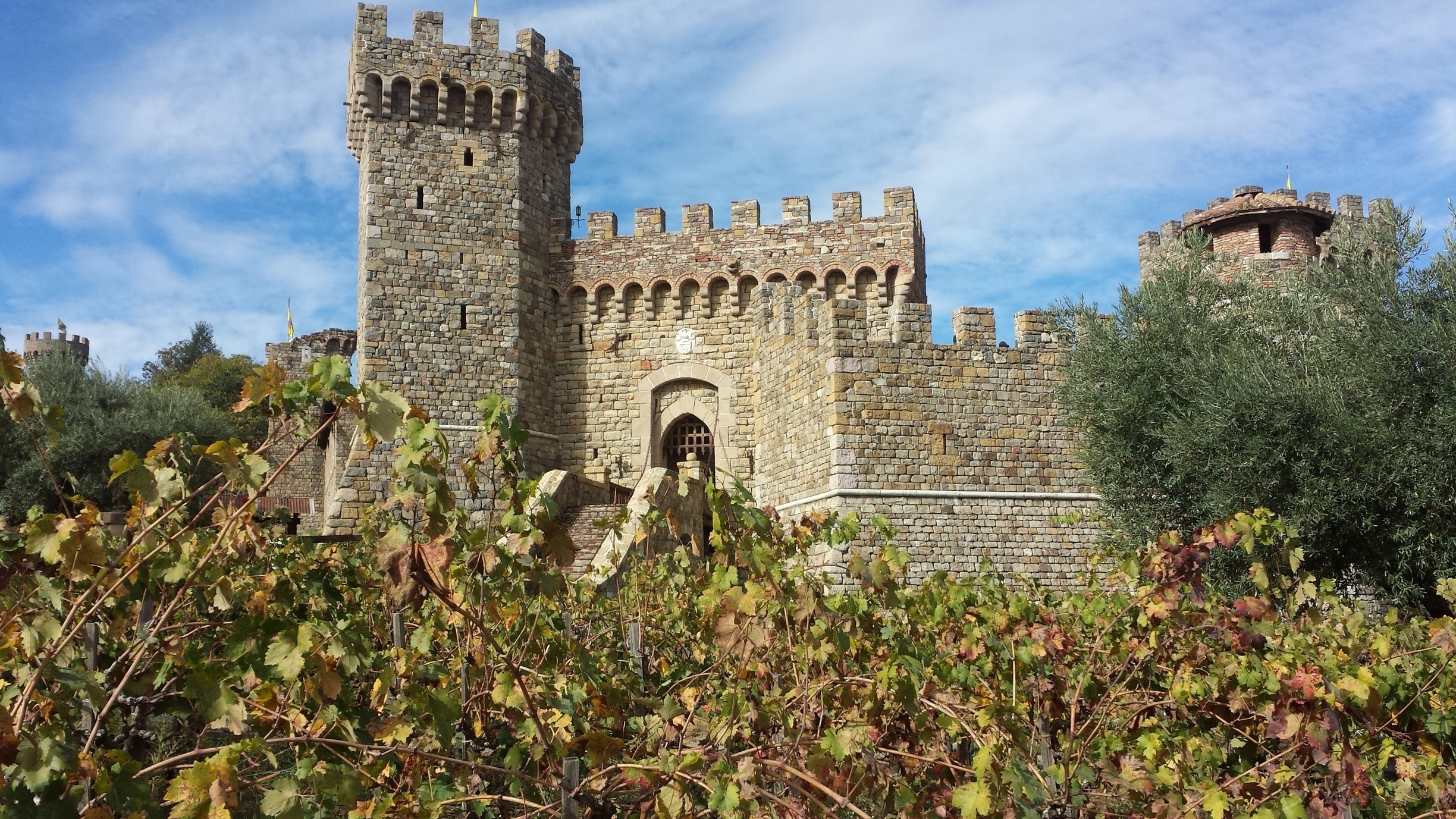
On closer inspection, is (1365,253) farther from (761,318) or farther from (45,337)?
(45,337)

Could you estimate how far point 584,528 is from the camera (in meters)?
14.4

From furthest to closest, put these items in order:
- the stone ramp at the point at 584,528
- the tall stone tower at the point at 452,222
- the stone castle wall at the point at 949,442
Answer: the tall stone tower at the point at 452,222 < the stone castle wall at the point at 949,442 < the stone ramp at the point at 584,528

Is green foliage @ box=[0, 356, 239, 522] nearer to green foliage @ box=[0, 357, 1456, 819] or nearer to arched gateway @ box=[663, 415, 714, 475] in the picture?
arched gateway @ box=[663, 415, 714, 475]

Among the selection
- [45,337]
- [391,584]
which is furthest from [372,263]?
[45,337]

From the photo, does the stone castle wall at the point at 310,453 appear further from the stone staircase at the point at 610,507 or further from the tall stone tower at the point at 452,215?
the stone staircase at the point at 610,507

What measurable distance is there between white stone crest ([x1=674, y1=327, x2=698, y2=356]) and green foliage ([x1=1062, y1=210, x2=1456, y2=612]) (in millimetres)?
7011

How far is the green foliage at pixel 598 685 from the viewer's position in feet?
8.79

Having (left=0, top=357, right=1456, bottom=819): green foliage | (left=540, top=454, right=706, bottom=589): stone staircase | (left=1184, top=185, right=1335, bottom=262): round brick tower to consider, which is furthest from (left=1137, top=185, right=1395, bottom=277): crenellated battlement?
(left=0, top=357, right=1456, bottom=819): green foliage

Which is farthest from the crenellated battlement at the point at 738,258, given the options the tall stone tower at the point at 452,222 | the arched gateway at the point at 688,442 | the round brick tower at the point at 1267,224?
the round brick tower at the point at 1267,224

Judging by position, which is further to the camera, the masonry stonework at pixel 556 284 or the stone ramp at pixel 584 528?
the masonry stonework at pixel 556 284

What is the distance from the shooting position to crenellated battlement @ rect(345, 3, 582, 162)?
1723 cm

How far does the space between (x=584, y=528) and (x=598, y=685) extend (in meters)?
10.3

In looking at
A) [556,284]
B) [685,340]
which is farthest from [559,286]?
[685,340]

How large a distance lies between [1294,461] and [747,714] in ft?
29.5
